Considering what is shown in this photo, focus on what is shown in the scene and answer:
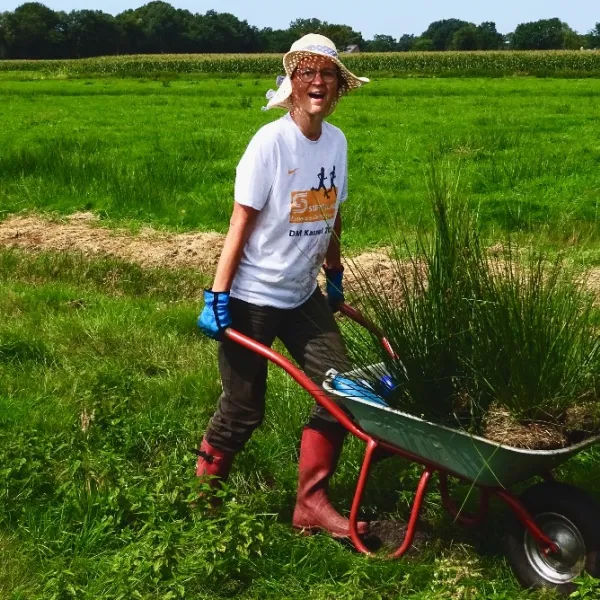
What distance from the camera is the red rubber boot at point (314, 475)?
3.79 m

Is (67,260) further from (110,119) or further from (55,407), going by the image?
(110,119)

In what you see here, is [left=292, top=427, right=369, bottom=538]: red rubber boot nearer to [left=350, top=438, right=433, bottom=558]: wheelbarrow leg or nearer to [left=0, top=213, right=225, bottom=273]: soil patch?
[left=350, top=438, right=433, bottom=558]: wheelbarrow leg

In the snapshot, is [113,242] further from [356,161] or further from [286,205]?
[286,205]

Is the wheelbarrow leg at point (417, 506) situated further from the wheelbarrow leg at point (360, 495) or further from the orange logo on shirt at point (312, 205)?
the orange logo on shirt at point (312, 205)

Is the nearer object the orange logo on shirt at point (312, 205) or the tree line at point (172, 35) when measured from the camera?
the orange logo on shirt at point (312, 205)

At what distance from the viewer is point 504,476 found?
9.75ft

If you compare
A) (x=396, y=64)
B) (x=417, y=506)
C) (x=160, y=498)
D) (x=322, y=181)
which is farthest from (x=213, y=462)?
(x=396, y=64)

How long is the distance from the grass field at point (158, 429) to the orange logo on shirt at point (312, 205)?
11.0 inches

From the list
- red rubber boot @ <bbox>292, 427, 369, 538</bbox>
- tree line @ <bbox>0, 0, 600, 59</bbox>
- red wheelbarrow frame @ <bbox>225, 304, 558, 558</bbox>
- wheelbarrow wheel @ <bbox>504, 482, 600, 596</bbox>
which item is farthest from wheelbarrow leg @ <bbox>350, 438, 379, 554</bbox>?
tree line @ <bbox>0, 0, 600, 59</bbox>

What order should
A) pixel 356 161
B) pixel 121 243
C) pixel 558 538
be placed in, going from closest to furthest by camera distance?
pixel 558 538, pixel 121 243, pixel 356 161

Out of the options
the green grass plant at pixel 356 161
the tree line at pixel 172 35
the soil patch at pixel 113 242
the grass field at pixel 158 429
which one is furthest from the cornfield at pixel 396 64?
the tree line at pixel 172 35

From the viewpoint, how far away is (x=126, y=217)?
10.1 metres

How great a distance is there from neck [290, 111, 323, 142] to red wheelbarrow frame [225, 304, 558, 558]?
759mm

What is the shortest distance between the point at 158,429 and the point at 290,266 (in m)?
1.29
